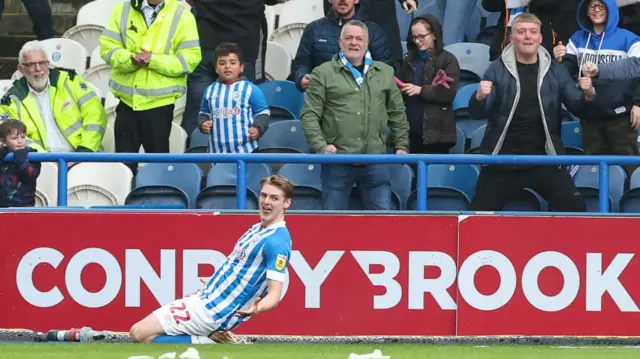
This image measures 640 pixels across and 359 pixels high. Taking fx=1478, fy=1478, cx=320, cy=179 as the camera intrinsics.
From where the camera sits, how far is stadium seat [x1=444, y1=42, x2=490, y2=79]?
12703 millimetres

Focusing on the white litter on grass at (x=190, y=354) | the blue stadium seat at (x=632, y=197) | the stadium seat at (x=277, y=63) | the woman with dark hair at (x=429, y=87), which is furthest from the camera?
the stadium seat at (x=277, y=63)

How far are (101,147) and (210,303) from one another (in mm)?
3566

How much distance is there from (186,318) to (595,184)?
12.0 ft

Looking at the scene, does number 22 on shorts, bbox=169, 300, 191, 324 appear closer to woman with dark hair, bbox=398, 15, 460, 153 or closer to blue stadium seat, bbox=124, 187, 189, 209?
blue stadium seat, bbox=124, 187, 189, 209

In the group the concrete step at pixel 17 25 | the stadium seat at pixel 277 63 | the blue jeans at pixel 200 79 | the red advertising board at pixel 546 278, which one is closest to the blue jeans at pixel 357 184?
the red advertising board at pixel 546 278

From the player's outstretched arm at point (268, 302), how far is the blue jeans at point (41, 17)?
616cm

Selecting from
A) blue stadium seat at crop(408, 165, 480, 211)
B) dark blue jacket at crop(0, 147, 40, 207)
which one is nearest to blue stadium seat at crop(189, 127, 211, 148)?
dark blue jacket at crop(0, 147, 40, 207)

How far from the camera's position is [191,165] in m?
11.3

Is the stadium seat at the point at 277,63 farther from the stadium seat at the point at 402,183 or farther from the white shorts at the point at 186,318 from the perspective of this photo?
the white shorts at the point at 186,318

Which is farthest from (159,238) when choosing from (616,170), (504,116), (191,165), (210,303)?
(616,170)

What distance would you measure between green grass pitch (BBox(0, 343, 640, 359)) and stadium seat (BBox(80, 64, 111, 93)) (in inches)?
171

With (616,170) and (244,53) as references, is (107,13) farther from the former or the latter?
(616,170)

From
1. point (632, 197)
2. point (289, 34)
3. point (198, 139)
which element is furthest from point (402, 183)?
point (289, 34)

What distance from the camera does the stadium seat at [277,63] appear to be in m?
13.4
